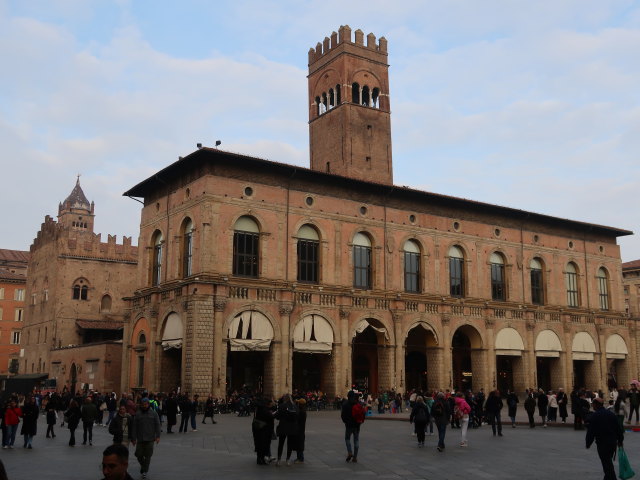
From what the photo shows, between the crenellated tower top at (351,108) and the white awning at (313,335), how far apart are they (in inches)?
522

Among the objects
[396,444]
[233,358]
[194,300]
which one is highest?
[194,300]

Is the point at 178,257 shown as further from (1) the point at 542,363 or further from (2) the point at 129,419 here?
(1) the point at 542,363

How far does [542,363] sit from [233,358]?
24.1 meters

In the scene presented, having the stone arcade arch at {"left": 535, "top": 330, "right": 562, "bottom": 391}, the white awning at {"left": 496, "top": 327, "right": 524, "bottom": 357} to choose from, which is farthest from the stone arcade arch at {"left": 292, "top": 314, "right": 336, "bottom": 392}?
the stone arcade arch at {"left": 535, "top": 330, "right": 562, "bottom": 391}

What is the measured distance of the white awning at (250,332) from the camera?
36281 millimetres

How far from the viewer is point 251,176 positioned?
3853cm

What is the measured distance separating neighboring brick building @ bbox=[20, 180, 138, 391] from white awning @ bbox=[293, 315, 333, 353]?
81.3 feet

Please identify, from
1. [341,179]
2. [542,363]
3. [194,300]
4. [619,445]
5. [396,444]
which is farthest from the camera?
[542,363]

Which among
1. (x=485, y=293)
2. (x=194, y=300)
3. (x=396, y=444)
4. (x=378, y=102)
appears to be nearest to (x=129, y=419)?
(x=396, y=444)

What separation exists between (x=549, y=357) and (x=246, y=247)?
24.9 metres

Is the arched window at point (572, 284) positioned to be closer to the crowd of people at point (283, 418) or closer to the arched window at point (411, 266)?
the arched window at point (411, 266)

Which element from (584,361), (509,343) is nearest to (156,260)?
(509,343)

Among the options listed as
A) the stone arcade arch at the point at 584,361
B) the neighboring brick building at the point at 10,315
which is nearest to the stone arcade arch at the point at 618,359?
the stone arcade arch at the point at 584,361

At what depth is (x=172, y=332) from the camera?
37812 mm
